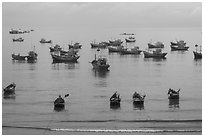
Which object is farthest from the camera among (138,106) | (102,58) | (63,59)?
(63,59)

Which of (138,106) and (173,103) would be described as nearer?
(138,106)

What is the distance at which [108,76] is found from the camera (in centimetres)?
4622

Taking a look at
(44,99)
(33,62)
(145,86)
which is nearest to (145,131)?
(44,99)

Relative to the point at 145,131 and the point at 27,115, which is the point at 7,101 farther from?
the point at 145,131

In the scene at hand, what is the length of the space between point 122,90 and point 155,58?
3447 centimetres

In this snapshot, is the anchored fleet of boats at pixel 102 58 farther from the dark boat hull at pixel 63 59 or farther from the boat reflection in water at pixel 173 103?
the boat reflection in water at pixel 173 103

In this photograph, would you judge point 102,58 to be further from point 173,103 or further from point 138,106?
point 138,106

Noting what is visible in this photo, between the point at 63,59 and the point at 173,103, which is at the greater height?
the point at 63,59

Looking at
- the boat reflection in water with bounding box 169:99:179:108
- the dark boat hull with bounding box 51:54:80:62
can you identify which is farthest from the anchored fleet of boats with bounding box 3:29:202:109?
the boat reflection in water with bounding box 169:99:179:108

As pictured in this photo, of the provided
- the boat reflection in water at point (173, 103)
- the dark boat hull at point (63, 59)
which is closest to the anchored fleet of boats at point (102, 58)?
the dark boat hull at point (63, 59)

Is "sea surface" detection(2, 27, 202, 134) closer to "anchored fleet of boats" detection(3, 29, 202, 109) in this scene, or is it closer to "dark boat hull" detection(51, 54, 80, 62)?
"anchored fleet of boats" detection(3, 29, 202, 109)

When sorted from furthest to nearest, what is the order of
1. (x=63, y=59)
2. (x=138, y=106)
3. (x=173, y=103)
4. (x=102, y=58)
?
(x=63, y=59), (x=102, y=58), (x=173, y=103), (x=138, y=106)

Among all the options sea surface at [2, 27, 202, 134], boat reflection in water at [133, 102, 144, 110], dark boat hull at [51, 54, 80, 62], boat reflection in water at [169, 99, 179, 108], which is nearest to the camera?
sea surface at [2, 27, 202, 134]

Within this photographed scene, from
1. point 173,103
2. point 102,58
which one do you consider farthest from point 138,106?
point 102,58
